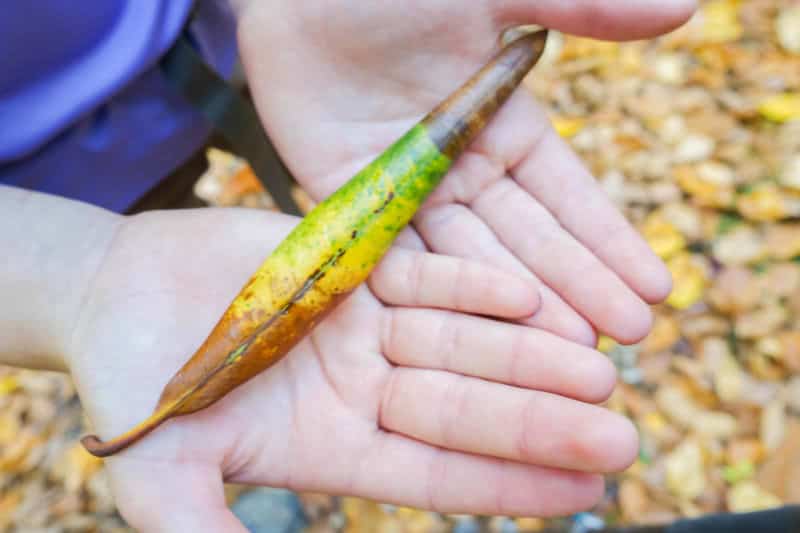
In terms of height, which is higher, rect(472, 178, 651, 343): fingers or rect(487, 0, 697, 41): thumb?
rect(487, 0, 697, 41): thumb

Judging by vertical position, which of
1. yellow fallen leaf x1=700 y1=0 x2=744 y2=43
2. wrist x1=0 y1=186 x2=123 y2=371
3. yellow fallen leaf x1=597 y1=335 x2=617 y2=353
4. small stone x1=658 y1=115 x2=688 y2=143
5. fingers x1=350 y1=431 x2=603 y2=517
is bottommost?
yellow fallen leaf x1=597 y1=335 x2=617 y2=353

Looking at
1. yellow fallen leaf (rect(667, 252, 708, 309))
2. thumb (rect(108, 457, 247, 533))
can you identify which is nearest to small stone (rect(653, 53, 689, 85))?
yellow fallen leaf (rect(667, 252, 708, 309))

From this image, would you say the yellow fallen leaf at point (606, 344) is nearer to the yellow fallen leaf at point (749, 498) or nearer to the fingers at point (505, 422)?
the yellow fallen leaf at point (749, 498)

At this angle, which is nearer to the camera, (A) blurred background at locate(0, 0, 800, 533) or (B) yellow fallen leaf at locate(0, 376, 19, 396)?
(A) blurred background at locate(0, 0, 800, 533)

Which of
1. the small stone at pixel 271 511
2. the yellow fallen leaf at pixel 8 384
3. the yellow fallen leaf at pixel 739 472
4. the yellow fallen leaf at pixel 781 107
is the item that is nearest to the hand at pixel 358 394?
the small stone at pixel 271 511

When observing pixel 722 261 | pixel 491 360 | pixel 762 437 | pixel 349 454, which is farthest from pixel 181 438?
pixel 722 261

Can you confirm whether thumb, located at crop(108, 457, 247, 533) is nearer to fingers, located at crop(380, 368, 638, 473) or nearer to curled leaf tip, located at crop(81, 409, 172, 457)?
curled leaf tip, located at crop(81, 409, 172, 457)

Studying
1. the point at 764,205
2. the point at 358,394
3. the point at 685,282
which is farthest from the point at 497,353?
the point at 764,205

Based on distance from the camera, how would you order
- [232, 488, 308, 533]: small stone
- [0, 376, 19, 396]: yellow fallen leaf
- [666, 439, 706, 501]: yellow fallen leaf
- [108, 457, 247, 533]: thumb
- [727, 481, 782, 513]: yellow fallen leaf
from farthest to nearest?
[0, 376, 19, 396]: yellow fallen leaf < [232, 488, 308, 533]: small stone < [666, 439, 706, 501]: yellow fallen leaf < [727, 481, 782, 513]: yellow fallen leaf < [108, 457, 247, 533]: thumb

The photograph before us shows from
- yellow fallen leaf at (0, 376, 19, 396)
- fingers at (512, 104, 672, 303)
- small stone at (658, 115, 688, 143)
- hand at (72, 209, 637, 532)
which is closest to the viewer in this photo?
hand at (72, 209, 637, 532)
